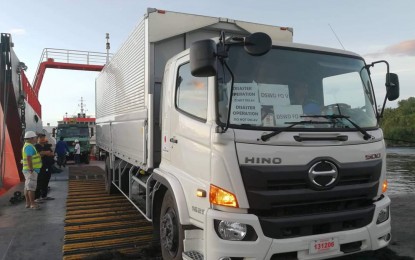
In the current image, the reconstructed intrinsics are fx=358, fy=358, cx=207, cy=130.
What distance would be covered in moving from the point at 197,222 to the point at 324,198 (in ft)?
3.76

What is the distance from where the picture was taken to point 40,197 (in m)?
8.68

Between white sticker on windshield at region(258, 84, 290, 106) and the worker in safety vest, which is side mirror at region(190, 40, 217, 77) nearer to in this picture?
white sticker on windshield at region(258, 84, 290, 106)

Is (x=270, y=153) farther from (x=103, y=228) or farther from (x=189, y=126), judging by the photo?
(x=103, y=228)

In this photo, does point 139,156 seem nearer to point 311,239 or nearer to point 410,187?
point 311,239

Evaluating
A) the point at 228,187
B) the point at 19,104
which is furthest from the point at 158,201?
the point at 19,104

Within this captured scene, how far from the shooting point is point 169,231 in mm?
3754

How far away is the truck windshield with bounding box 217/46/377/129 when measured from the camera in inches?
123

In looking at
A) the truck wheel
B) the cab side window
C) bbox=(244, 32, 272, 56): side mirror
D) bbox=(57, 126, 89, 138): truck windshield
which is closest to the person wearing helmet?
bbox=(57, 126, 89, 138): truck windshield

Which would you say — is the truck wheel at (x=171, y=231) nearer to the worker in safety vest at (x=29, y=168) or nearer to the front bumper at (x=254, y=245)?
the front bumper at (x=254, y=245)

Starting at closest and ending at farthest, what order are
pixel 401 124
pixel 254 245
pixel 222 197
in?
pixel 254 245, pixel 222 197, pixel 401 124

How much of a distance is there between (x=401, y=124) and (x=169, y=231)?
5185 centimetres

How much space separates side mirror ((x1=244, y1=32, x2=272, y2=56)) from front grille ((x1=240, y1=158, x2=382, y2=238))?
37.9 inches

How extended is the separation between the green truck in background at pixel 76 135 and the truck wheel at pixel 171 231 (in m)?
17.8

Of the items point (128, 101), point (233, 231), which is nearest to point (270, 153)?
point (233, 231)
